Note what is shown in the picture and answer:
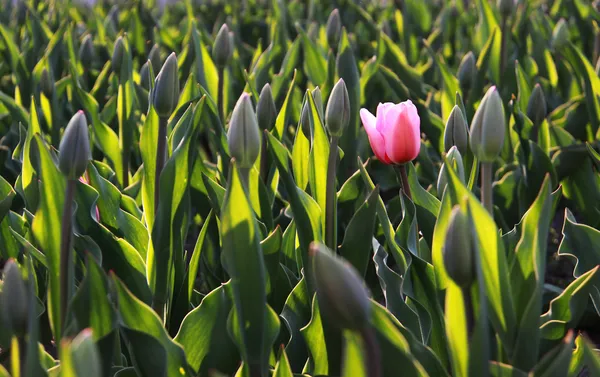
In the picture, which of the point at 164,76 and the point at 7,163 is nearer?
the point at 164,76

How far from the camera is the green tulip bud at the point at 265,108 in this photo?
159 centimetres

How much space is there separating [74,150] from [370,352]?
1.62 feet

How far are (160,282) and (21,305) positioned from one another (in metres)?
0.50

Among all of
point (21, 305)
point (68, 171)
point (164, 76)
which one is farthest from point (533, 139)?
point (21, 305)

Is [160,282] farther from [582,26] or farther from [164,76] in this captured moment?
[582,26]

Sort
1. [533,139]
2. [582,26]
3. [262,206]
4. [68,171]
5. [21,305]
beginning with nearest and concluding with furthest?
[21,305], [68,171], [262,206], [533,139], [582,26]

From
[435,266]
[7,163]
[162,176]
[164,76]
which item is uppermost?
[164,76]

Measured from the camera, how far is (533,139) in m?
1.94

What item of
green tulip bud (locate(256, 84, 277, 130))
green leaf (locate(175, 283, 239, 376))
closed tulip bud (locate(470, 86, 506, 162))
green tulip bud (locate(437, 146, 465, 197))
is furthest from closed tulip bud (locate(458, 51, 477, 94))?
green leaf (locate(175, 283, 239, 376))

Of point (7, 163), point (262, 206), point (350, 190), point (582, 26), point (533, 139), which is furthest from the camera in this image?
point (582, 26)

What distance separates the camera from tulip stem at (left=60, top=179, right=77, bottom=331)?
40.2 inches

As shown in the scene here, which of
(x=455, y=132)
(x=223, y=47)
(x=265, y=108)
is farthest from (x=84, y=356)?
(x=223, y=47)

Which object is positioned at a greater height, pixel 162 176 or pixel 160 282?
pixel 162 176

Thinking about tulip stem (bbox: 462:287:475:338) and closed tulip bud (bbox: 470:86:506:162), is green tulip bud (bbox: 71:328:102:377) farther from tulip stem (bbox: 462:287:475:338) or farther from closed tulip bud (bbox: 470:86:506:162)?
closed tulip bud (bbox: 470:86:506:162)
